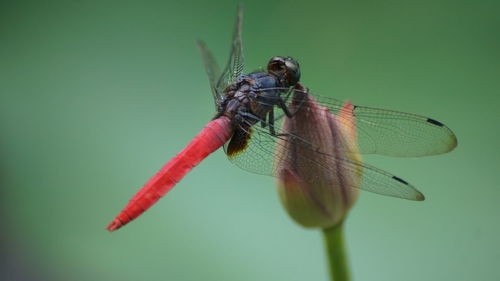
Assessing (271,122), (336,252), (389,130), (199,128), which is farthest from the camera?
(199,128)

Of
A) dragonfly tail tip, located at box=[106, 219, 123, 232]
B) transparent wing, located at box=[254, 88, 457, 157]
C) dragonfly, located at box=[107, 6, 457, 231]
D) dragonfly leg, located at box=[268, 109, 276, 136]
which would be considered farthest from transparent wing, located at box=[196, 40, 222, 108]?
dragonfly tail tip, located at box=[106, 219, 123, 232]

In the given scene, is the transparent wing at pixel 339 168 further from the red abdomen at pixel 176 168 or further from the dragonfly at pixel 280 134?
the red abdomen at pixel 176 168

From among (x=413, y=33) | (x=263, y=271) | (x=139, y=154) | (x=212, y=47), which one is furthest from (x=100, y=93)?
(x=413, y=33)

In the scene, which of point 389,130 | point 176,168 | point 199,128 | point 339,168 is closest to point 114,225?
point 176,168

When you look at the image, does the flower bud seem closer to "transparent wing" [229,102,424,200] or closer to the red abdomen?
"transparent wing" [229,102,424,200]

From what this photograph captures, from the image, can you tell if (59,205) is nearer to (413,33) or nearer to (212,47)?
(212,47)

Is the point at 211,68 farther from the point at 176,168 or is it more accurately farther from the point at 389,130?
the point at 389,130
